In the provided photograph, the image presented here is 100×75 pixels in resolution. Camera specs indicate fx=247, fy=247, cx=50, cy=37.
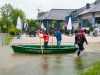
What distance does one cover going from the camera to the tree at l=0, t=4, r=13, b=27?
7906cm

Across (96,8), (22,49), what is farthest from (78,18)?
(22,49)

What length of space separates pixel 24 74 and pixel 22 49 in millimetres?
6604

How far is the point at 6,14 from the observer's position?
80000 millimetres

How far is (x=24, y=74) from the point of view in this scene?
954 centimetres

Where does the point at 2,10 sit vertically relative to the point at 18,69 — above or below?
above

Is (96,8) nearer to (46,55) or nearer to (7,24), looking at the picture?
(46,55)

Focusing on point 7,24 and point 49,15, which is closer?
point 49,15

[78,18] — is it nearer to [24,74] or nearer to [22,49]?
[22,49]

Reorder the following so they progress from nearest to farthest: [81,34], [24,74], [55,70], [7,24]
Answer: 1. [24,74]
2. [55,70]
3. [81,34]
4. [7,24]

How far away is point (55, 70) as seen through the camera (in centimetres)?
1023

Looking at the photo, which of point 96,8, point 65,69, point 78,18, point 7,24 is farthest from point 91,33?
point 7,24

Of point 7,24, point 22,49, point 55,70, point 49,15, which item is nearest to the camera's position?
point 55,70

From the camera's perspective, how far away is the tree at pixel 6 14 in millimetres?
79062

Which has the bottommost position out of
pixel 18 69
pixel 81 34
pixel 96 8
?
pixel 18 69
